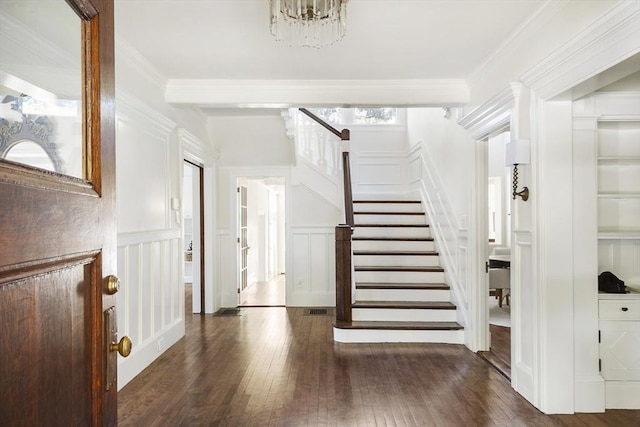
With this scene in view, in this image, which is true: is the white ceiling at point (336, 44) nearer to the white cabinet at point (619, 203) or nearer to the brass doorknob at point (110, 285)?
the white cabinet at point (619, 203)

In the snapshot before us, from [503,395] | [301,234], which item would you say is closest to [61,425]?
[503,395]

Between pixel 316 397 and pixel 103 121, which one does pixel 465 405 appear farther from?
pixel 103 121

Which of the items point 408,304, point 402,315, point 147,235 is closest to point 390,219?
point 408,304

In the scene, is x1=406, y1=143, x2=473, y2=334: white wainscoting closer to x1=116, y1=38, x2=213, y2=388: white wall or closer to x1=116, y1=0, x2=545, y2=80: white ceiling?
A: x1=116, y1=0, x2=545, y2=80: white ceiling

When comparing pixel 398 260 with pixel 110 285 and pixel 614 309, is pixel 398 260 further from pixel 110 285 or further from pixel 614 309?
pixel 110 285

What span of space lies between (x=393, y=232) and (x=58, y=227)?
508 cm

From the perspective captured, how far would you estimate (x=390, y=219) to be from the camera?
5.85 metres

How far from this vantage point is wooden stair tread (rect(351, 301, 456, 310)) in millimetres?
4336

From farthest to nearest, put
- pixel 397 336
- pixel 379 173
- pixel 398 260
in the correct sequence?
pixel 379 173
pixel 398 260
pixel 397 336

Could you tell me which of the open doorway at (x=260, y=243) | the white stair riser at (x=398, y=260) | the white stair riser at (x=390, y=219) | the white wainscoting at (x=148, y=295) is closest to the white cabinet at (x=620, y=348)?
the white stair riser at (x=398, y=260)

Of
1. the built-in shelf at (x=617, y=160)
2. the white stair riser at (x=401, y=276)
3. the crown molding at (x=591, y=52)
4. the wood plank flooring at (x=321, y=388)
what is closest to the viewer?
the crown molding at (x=591, y=52)

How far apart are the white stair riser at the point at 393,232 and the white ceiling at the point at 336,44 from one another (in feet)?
7.70

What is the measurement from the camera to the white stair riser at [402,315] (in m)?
4.33

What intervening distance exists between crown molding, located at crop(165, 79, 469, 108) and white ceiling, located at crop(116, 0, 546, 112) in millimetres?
84
